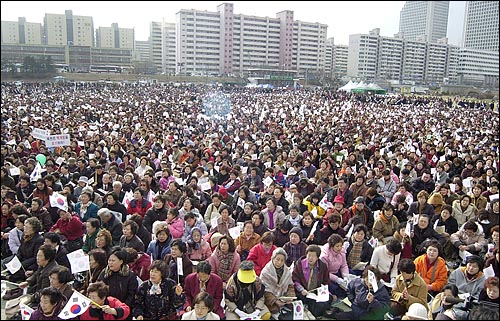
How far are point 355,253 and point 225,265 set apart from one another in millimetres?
1693

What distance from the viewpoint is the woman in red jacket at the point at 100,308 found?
3736mm

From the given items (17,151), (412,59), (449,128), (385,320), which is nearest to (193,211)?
(385,320)

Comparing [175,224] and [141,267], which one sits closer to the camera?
[141,267]

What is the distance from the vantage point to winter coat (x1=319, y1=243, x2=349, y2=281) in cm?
505

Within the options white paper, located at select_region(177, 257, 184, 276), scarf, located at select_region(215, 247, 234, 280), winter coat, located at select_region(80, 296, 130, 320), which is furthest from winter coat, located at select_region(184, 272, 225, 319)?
scarf, located at select_region(215, 247, 234, 280)

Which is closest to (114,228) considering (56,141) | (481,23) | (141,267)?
(141,267)

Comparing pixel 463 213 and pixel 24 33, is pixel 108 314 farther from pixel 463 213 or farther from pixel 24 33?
A: pixel 24 33

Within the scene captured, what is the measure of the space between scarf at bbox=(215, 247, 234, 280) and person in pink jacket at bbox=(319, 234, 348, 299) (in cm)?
107

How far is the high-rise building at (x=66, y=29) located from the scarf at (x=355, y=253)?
271 feet

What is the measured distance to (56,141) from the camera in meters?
10.4

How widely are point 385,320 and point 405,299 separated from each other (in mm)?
301

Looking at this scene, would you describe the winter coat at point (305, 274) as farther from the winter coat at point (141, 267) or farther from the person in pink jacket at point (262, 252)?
the winter coat at point (141, 267)

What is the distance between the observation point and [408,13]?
118 meters

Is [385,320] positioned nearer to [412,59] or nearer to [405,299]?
[405,299]
